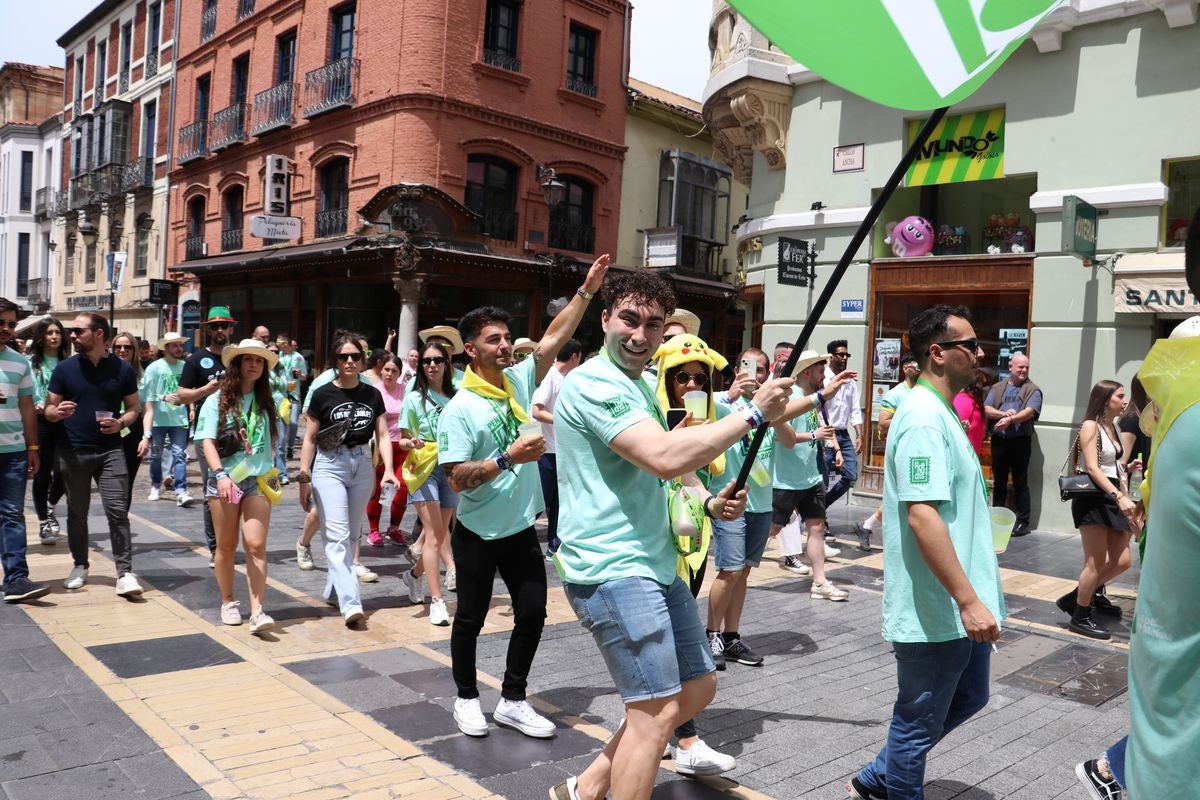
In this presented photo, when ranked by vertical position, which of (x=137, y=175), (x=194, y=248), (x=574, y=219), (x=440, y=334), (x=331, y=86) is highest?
(x=331, y=86)

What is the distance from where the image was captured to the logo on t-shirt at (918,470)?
122 inches

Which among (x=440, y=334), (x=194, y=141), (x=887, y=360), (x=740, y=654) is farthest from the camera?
(x=194, y=141)

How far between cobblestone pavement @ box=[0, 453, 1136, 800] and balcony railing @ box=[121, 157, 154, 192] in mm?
26168

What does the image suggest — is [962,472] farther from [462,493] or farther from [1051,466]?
[1051,466]

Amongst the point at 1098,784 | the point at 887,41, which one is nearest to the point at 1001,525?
the point at 1098,784

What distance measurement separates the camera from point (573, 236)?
73.5 feet

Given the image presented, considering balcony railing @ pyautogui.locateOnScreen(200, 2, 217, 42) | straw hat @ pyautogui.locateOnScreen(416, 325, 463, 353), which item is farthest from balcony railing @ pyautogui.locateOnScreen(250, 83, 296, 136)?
straw hat @ pyautogui.locateOnScreen(416, 325, 463, 353)

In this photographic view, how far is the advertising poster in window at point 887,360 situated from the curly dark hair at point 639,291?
9393 mm

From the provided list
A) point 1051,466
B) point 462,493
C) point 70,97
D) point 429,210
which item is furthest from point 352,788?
point 70,97

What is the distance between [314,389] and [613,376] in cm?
389

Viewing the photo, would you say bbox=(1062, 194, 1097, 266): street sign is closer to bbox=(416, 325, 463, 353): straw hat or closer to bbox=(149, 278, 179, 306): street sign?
bbox=(416, 325, 463, 353): straw hat

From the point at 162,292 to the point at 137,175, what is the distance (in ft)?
23.0

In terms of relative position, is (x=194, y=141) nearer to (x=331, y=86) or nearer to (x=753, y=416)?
(x=331, y=86)

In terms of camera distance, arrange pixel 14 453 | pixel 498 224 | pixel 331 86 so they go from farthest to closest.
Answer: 1. pixel 331 86
2. pixel 498 224
3. pixel 14 453
